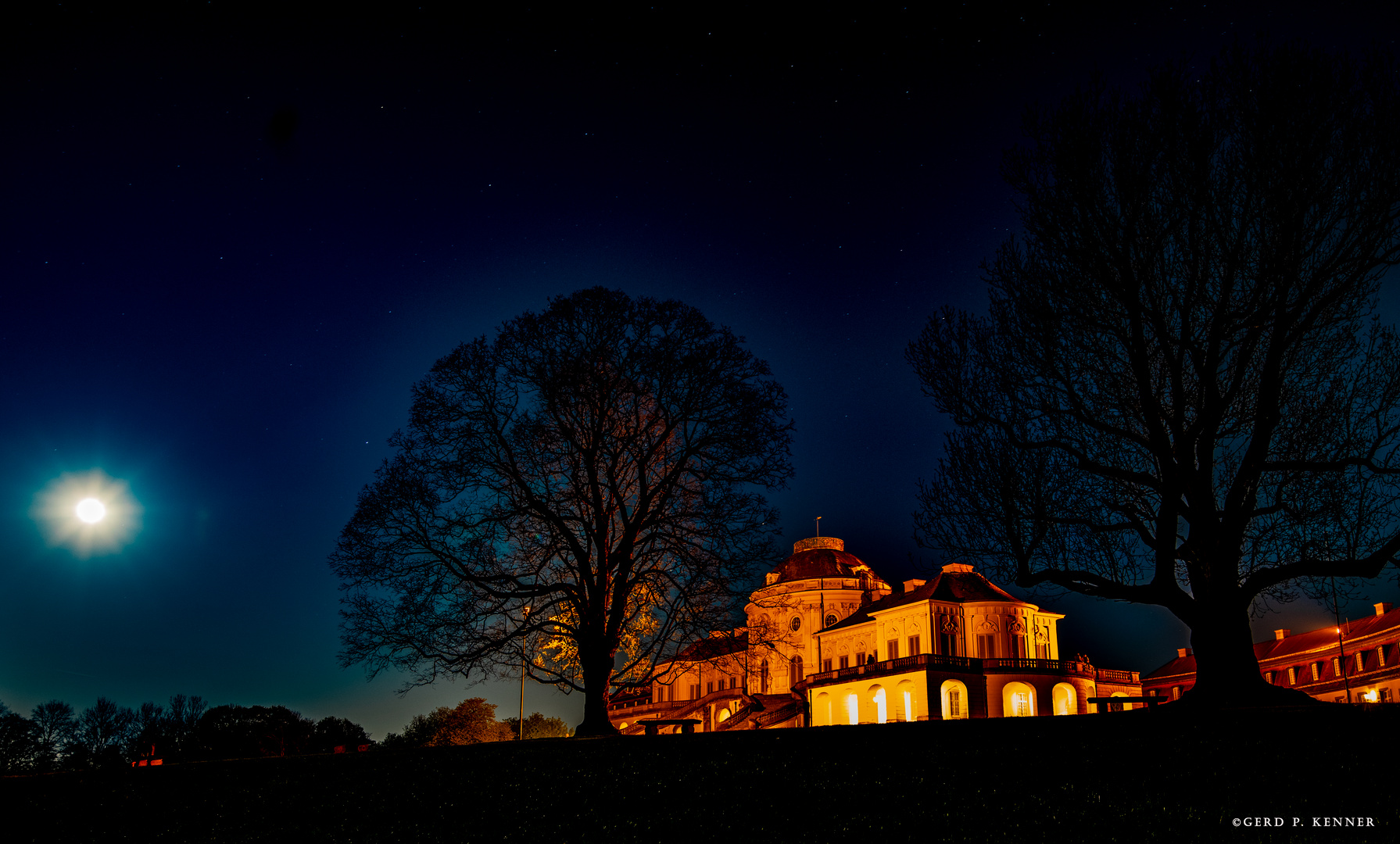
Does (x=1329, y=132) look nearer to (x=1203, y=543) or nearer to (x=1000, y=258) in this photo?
(x=1000, y=258)

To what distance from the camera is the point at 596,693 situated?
20766 mm

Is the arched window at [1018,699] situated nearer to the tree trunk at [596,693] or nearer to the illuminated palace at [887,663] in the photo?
the illuminated palace at [887,663]

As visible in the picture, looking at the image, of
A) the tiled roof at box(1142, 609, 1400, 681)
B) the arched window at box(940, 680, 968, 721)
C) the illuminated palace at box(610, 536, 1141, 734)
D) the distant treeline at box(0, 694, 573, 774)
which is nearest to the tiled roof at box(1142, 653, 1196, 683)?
the tiled roof at box(1142, 609, 1400, 681)

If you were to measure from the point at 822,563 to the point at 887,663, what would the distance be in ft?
62.3

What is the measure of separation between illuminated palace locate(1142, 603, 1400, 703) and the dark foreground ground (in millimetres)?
50825

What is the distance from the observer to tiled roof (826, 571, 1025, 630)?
2405 inches

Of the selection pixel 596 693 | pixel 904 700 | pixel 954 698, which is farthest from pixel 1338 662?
pixel 596 693

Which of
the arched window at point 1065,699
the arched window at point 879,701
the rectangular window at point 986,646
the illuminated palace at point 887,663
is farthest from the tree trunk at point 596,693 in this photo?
the rectangular window at point 986,646

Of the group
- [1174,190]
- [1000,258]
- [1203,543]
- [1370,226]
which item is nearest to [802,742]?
[1203,543]

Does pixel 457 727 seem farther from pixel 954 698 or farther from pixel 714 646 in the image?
pixel 714 646

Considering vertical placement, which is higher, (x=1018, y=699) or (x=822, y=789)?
(x=822, y=789)

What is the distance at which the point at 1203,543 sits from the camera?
1577 centimetres

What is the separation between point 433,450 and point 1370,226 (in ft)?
62.4

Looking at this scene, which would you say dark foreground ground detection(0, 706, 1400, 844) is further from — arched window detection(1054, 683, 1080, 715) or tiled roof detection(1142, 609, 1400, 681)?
tiled roof detection(1142, 609, 1400, 681)
